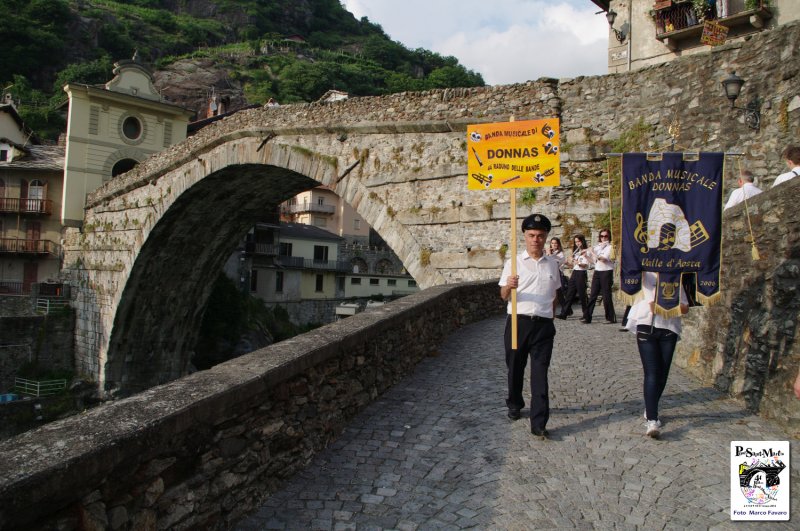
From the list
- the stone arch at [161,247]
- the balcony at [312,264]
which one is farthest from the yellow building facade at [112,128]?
the balcony at [312,264]

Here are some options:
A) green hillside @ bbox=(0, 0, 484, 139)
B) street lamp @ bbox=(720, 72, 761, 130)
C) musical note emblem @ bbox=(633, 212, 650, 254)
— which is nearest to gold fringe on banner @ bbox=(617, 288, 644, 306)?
musical note emblem @ bbox=(633, 212, 650, 254)

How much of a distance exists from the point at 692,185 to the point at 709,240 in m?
0.42

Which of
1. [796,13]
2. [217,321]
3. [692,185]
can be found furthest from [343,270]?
[692,185]

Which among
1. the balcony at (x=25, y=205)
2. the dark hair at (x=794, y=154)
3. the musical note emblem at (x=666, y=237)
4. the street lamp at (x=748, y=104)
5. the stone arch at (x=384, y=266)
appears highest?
the balcony at (x=25, y=205)

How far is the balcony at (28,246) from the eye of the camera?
24922mm

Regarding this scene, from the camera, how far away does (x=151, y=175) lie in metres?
17.5

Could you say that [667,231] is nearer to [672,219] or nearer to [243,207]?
[672,219]

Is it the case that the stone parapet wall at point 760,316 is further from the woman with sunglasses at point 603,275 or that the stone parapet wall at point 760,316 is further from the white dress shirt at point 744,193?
the woman with sunglasses at point 603,275

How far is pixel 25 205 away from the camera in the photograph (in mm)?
25000

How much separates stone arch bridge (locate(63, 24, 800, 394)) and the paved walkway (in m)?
4.43

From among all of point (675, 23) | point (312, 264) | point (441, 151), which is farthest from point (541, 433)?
point (312, 264)

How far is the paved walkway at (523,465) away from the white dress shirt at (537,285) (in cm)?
78

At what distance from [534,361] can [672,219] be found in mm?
1518

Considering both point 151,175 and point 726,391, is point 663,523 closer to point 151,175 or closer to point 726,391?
point 726,391
